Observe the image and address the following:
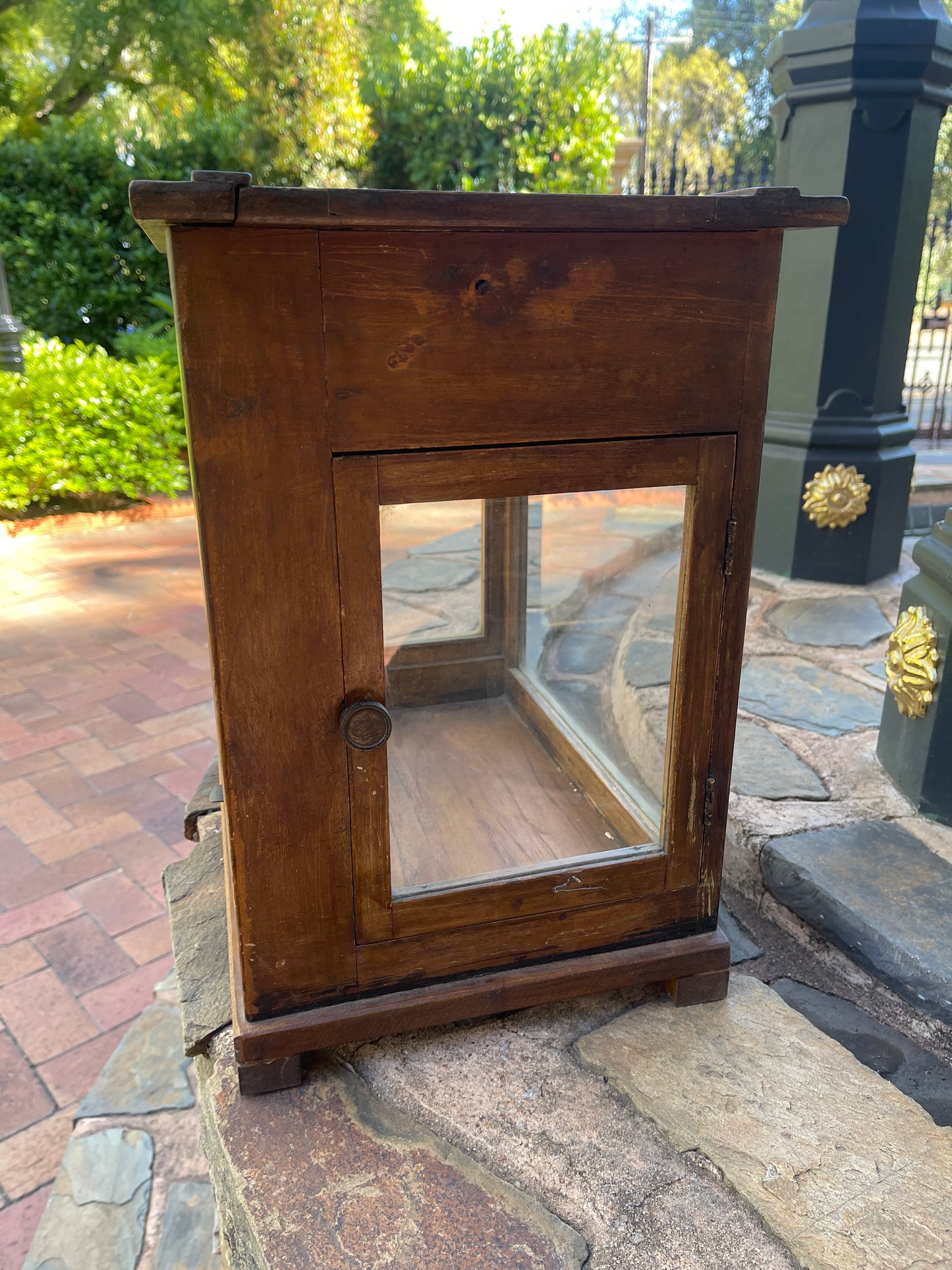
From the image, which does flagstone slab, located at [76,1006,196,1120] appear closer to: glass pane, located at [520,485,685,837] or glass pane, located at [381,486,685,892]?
glass pane, located at [381,486,685,892]

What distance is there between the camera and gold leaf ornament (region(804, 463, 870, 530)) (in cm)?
300

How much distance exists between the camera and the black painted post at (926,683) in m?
1.68

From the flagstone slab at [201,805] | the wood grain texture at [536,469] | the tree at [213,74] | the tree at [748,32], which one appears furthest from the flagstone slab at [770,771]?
the tree at [748,32]

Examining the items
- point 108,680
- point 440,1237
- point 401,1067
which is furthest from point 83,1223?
point 108,680

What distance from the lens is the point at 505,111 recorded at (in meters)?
8.19

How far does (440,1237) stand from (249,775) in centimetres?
56

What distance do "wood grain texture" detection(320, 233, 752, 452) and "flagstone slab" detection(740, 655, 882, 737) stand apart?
1.26m

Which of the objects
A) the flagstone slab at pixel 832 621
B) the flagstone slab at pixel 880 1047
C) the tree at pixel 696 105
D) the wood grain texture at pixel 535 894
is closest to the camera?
the wood grain texture at pixel 535 894

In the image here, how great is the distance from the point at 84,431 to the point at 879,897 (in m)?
5.82

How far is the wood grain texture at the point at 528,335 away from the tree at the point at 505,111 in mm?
7855

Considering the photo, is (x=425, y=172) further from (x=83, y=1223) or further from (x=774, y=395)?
(x=83, y=1223)

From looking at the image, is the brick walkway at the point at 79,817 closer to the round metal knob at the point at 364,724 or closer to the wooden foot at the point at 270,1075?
the wooden foot at the point at 270,1075

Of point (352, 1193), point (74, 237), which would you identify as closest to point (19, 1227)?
point (352, 1193)

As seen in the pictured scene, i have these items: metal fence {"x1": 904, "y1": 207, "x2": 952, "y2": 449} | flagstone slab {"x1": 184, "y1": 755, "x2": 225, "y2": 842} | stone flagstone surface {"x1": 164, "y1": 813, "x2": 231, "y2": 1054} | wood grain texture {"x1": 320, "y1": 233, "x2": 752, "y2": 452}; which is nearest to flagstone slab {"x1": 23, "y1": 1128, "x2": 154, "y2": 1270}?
stone flagstone surface {"x1": 164, "y1": 813, "x2": 231, "y2": 1054}
